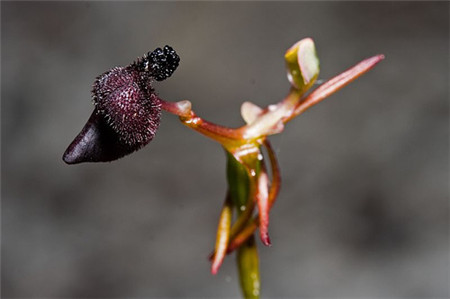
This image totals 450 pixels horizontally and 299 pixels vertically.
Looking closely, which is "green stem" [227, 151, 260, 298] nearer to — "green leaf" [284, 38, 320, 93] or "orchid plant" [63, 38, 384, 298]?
"orchid plant" [63, 38, 384, 298]

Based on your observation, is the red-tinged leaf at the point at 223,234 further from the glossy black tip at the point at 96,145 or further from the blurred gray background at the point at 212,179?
the blurred gray background at the point at 212,179

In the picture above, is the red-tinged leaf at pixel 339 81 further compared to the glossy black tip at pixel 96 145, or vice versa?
the red-tinged leaf at pixel 339 81

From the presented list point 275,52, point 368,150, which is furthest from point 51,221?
→ point 368,150

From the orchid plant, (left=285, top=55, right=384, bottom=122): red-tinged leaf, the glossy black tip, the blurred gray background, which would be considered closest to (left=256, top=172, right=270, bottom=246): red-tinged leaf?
the orchid plant

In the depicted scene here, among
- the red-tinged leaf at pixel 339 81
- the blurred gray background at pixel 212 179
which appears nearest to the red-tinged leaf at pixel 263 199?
the red-tinged leaf at pixel 339 81

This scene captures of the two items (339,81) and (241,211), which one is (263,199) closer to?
(241,211)

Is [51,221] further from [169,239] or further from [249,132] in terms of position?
[249,132]
